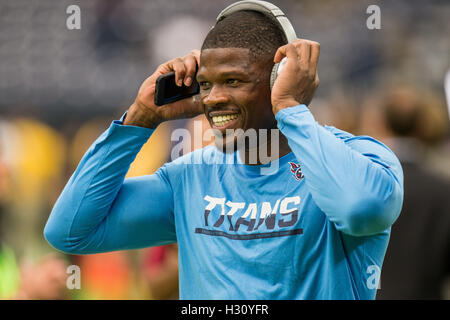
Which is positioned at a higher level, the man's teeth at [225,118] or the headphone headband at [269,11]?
the headphone headband at [269,11]

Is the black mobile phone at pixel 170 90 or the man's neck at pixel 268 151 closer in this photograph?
the man's neck at pixel 268 151

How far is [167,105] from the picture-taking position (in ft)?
7.15

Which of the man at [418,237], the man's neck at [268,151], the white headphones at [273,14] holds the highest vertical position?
the white headphones at [273,14]

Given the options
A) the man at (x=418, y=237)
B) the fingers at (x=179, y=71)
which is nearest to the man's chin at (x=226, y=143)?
the fingers at (x=179, y=71)

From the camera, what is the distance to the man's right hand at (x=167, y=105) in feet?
7.06

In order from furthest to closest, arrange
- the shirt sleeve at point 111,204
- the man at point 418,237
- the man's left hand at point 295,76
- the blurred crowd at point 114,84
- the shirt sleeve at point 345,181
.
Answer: the blurred crowd at point 114,84
the man at point 418,237
the shirt sleeve at point 111,204
the man's left hand at point 295,76
the shirt sleeve at point 345,181

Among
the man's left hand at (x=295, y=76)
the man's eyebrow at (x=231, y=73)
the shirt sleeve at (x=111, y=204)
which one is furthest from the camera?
the shirt sleeve at (x=111, y=204)

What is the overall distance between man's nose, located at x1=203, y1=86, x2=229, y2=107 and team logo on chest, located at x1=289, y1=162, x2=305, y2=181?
29cm

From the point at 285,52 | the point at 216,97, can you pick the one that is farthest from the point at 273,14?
the point at 216,97

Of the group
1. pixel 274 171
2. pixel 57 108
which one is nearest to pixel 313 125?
pixel 274 171

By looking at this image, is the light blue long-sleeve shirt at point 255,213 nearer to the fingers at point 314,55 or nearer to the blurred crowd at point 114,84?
the fingers at point 314,55

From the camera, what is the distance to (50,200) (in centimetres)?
505

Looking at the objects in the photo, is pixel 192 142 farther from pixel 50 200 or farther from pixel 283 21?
pixel 283 21

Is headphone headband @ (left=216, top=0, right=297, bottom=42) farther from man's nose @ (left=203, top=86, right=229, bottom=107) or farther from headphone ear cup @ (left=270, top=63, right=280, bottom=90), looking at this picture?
man's nose @ (left=203, top=86, right=229, bottom=107)
